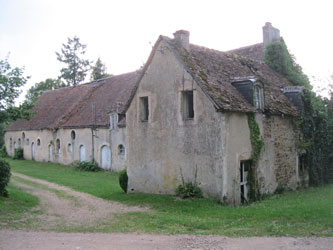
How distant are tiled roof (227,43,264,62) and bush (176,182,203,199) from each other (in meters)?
13.5

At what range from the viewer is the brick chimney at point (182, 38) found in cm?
1722

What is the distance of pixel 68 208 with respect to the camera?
593 inches

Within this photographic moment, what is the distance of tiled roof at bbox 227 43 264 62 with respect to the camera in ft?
85.4

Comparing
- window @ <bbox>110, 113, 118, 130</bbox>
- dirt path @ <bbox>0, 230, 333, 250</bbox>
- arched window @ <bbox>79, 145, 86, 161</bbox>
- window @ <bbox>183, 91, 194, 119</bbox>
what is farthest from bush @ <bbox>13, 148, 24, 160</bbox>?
dirt path @ <bbox>0, 230, 333, 250</bbox>

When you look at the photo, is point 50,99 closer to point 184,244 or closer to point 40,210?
point 40,210

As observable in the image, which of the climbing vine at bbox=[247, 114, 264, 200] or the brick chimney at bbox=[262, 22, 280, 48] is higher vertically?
the brick chimney at bbox=[262, 22, 280, 48]

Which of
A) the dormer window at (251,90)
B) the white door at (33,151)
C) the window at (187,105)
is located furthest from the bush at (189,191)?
the white door at (33,151)

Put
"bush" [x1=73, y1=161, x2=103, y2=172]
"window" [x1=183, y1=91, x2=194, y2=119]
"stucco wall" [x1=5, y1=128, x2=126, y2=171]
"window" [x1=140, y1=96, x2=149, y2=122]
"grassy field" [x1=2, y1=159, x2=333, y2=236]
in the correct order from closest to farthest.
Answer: "grassy field" [x1=2, y1=159, x2=333, y2=236]
"window" [x1=183, y1=91, x2=194, y2=119]
"window" [x1=140, y1=96, x2=149, y2=122]
"stucco wall" [x1=5, y1=128, x2=126, y2=171]
"bush" [x1=73, y1=161, x2=103, y2=172]

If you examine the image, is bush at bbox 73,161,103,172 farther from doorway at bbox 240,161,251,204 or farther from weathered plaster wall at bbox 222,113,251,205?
weathered plaster wall at bbox 222,113,251,205

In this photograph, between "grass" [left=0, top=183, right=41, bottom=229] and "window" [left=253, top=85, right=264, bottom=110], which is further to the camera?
"window" [left=253, top=85, right=264, bottom=110]

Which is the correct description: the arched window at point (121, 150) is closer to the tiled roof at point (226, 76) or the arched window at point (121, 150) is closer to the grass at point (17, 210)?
the grass at point (17, 210)

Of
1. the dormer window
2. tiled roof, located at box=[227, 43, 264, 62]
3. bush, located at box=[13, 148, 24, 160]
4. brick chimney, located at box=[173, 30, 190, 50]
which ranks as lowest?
bush, located at box=[13, 148, 24, 160]

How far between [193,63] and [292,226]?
338 inches

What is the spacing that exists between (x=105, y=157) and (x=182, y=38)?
1402 centimetres
